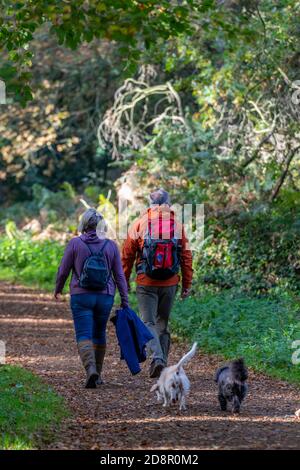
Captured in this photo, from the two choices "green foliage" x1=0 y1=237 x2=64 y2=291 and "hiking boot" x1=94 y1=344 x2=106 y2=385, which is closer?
"hiking boot" x1=94 y1=344 x2=106 y2=385

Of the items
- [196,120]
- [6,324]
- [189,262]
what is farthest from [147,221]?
[196,120]

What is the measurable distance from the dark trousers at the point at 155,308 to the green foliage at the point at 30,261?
1208cm

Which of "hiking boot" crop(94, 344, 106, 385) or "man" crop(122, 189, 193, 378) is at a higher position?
"man" crop(122, 189, 193, 378)

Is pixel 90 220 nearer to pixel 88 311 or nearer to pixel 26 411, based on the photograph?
pixel 88 311

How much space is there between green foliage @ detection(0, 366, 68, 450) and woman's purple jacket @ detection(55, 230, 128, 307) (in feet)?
3.66

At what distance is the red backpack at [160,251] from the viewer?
Result: 11.3 meters

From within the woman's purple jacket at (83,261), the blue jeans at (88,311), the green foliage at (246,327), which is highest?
the woman's purple jacket at (83,261)

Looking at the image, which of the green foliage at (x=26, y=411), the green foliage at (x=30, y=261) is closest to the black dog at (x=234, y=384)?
the green foliage at (x=26, y=411)

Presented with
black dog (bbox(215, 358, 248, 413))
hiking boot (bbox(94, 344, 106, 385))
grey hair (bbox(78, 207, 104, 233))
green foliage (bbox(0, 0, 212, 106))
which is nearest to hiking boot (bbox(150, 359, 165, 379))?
hiking boot (bbox(94, 344, 106, 385))

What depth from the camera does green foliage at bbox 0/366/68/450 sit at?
802 centimetres

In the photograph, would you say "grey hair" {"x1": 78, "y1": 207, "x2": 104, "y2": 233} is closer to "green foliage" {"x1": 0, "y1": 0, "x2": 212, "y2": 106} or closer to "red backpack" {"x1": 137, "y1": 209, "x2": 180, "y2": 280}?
"red backpack" {"x1": 137, "y1": 209, "x2": 180, "y2": 280}

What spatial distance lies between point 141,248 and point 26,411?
2.98 meters

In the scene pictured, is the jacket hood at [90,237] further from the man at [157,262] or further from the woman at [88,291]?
the man at [157,262]

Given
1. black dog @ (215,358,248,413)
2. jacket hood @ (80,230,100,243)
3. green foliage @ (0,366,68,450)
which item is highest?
jacket hood @ (80,230,100,243)
